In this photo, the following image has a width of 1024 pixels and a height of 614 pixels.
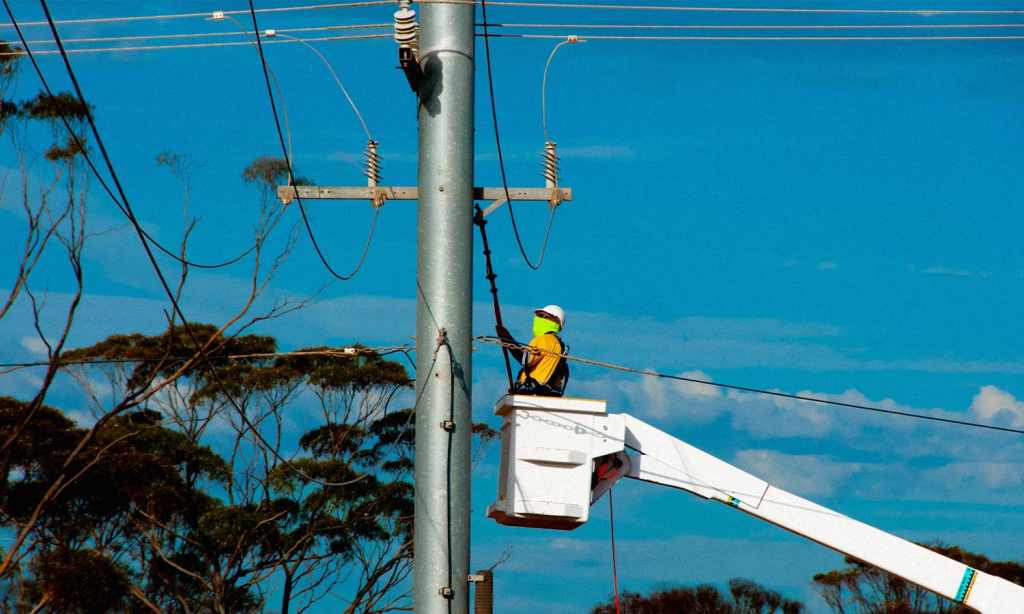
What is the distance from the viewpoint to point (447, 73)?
9.97 metres

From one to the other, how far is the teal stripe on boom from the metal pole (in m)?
Result: 4.95

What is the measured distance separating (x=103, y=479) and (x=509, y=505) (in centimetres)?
2647

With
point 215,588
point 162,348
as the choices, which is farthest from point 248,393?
point 215,588

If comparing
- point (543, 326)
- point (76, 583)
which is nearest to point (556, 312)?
point (543, 326)

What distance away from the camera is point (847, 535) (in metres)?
12.1

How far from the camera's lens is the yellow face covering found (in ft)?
38.3

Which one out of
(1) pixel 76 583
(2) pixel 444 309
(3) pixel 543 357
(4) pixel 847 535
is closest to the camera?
(2) pixel 444 309

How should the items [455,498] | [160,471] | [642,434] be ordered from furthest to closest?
1. [160,471]
2. [642,434]
3. [455,498]

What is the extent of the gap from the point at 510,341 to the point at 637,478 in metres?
1.53

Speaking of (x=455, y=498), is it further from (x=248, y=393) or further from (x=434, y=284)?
(x=248, y=393)

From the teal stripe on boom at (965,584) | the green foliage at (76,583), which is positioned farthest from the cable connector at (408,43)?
the green foliage at (76,583)

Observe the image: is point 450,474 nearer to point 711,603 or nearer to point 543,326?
point 543,326

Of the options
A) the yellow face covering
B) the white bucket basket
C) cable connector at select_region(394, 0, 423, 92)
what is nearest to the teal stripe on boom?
the white bucket basket

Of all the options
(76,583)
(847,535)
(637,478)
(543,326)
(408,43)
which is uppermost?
(76,583)
